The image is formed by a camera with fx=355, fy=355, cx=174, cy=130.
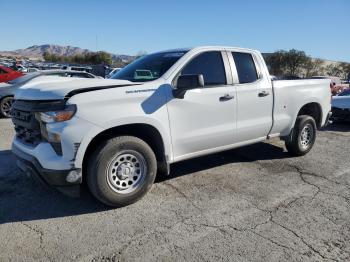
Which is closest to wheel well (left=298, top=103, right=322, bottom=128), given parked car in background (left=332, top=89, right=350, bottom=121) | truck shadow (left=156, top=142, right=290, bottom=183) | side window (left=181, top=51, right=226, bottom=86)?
truck shadow (left=156, top=142, right=290, bottom=183)

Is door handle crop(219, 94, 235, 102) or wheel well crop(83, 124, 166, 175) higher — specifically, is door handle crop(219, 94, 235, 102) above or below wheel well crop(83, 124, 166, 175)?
above

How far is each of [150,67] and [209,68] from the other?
84 centimetres

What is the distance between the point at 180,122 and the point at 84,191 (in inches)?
63.2

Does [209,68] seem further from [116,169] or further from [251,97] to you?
[116,169]

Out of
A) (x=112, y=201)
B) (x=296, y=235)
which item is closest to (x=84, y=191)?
(x=112, y=201)

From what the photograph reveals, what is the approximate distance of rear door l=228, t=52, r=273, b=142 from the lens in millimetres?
5320

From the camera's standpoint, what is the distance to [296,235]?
3.66 metres

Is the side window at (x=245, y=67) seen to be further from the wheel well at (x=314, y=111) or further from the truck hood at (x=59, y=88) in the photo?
the truck hood at (x=59, y=88)

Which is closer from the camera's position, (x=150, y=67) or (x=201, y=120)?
(x=201, y=120)

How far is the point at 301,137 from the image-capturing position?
21.8 feet

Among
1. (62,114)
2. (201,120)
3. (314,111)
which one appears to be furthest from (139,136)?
(314,111)

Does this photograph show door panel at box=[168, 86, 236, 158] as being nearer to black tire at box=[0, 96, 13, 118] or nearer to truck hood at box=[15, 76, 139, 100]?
truck hood at box=[15, 76, 139, 100]

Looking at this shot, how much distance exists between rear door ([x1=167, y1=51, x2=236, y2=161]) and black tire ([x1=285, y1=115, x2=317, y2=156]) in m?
1.75

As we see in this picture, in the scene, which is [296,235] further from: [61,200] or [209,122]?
[61,200]
